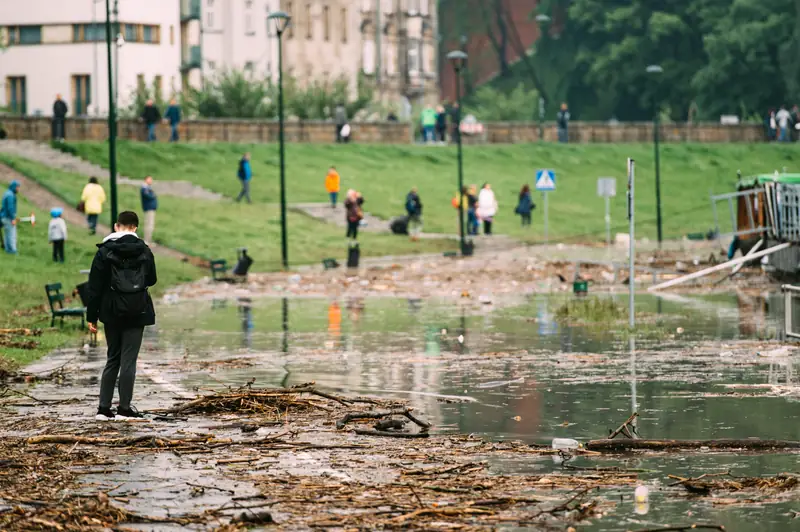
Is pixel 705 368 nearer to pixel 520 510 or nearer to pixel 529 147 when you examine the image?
pixel 520 510

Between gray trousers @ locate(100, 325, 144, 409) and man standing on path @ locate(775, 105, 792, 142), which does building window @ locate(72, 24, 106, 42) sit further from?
gray trousers @ locate(100, 325, 144, 409)

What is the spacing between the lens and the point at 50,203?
49438 mm

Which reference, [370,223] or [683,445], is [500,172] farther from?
[683,445]

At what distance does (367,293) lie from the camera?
33.7 meters

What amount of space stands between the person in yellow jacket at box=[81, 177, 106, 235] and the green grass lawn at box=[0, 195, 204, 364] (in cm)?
34

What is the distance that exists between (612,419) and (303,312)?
1421 cm

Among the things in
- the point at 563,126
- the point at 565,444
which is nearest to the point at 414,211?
the point at 563,126

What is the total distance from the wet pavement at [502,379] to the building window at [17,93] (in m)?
59.0

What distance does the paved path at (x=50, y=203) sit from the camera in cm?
4334

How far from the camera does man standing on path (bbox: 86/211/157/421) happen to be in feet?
50.8

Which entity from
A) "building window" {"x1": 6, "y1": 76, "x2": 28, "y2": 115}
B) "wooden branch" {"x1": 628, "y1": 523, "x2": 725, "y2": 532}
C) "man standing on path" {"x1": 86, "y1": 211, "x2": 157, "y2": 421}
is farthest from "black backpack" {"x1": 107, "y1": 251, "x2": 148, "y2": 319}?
"building window" {"x1": 6, "y1": 76, "x2": 28, "y2": 115}

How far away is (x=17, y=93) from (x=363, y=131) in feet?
77.3

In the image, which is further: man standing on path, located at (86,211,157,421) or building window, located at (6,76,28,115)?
building window, located at (6,76,28,115)

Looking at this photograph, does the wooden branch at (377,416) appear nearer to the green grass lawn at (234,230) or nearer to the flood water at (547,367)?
the flood water at (547,367)
